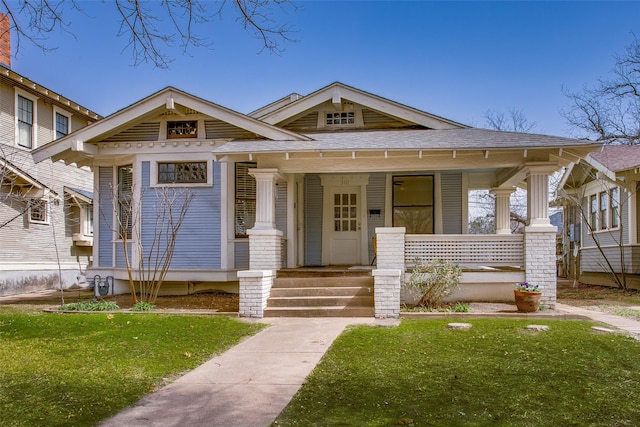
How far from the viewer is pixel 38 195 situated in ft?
52.7

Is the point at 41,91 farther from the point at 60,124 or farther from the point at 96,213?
the point at 96,213

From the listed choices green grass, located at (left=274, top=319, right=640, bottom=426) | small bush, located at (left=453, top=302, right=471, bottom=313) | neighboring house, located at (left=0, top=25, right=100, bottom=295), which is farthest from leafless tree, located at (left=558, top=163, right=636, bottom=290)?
neighboring house, located at (left=0, top=25, right=100, bottom=295)

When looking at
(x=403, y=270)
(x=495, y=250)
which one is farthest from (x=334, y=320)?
(x=495, y=250)

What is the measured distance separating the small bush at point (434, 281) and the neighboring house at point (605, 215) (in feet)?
21.1

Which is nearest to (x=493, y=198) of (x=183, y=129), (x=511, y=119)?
(x=511, y=119)

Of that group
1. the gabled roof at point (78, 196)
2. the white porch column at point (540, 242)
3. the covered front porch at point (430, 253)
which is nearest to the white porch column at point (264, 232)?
the covered front porch at point (430, 253)

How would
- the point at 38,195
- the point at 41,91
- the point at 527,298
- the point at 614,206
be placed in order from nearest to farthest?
1. the point at 527,298
2. the point at 38,195
3. the point at 41,91
4. the point at 614,206

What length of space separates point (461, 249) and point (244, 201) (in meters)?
5.31

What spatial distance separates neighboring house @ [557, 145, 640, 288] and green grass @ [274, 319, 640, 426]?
9.00 meters

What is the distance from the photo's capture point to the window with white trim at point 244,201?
42.9ft

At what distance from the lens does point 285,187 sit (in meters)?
13.1

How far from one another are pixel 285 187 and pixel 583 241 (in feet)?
44.4

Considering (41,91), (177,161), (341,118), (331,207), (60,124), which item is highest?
(41,91)

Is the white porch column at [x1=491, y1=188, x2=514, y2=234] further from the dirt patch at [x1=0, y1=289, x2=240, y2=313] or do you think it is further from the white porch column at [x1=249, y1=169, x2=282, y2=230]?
the dirt patch at [x1=0, y1=289, x2=240, y2=313]
